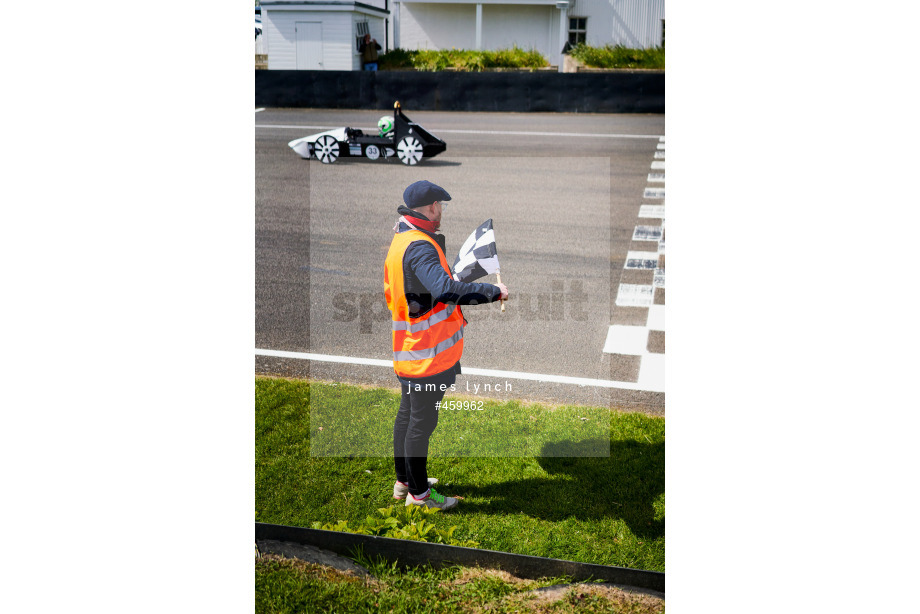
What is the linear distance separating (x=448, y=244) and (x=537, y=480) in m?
2.68

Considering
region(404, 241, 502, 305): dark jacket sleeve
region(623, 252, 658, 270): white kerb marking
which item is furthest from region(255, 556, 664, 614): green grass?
region(623, 252, 658, 270): white kerb marking

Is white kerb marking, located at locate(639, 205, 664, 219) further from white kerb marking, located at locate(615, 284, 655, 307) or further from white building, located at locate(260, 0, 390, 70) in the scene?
white building, located at locate(260, 0, 390, 70)

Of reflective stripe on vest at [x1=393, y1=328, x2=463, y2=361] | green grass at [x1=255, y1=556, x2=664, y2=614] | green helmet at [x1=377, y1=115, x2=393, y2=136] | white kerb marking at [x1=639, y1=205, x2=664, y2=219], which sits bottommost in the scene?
green grass at [x1=255, y1=556, x2=664, y2=614]

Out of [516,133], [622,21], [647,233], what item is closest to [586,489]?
[622,21]

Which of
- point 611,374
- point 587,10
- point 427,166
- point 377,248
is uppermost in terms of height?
point 587,10

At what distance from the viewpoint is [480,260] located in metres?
4.23

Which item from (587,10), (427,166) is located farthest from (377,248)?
(587,10)

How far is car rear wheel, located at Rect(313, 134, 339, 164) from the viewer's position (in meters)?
6.79

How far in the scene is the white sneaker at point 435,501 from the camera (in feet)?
14.4

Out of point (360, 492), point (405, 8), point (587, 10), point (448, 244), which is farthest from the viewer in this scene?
point (448, 244)

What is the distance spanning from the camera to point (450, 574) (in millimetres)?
3818

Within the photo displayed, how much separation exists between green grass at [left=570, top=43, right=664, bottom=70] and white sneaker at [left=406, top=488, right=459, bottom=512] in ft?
11.1

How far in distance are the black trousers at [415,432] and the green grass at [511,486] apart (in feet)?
0.67

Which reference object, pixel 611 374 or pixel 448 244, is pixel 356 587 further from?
pixel 448 244
